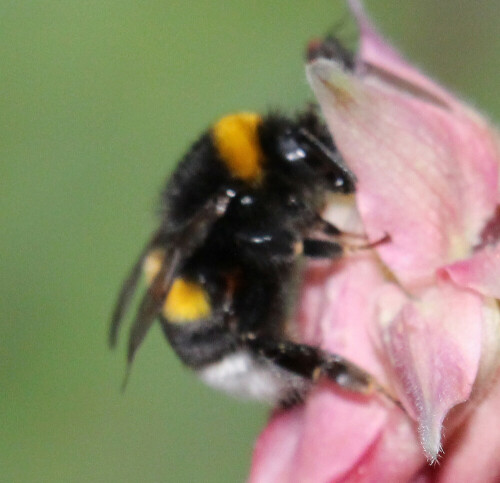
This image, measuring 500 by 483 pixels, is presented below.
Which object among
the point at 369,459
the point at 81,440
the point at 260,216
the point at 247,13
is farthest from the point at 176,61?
the point at 369,459

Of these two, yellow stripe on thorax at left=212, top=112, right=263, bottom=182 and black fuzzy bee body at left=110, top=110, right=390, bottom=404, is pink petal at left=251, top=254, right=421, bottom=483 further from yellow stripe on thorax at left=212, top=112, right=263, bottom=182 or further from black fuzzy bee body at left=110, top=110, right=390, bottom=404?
yellow stripe on thorax at left=212, top=112, right=263, bottom=182

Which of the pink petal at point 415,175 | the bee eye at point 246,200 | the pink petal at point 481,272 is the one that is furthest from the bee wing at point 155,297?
the pink petal at point 481,272

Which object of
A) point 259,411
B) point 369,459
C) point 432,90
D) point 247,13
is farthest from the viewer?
point 247,13

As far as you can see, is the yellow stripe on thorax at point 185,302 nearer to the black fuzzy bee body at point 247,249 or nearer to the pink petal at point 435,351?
the black fuzzy bee body at point 247,249

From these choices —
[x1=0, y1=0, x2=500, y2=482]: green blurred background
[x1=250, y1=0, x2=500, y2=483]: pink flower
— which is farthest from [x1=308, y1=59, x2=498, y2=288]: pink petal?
[x1=0, y1=0, x2=500, y2=482]: green blurred background

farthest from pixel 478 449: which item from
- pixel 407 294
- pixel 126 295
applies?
pixel 126 295

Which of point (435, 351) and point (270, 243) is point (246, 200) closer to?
point (270, 243)

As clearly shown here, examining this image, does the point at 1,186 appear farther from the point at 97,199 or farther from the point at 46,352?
the point at 46,352
